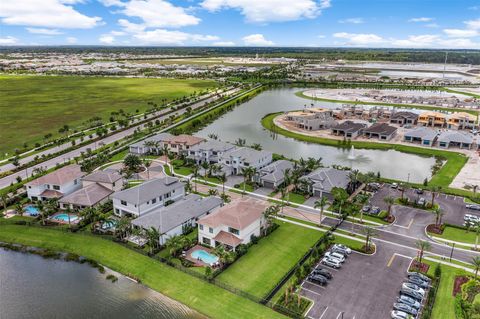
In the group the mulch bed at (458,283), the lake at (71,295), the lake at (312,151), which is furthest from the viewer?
the lake at (312,151)

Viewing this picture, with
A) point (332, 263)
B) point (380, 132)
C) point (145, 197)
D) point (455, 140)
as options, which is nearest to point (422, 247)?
point (332, 263)

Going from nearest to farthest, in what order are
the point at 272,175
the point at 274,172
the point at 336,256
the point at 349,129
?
the point at 336,256 < the point at 272,175 < the point at 274,172 < the point at 349,129

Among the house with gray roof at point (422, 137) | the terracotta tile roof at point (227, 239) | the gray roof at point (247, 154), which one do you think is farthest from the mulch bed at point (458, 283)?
the house with gray roof at point (422, 137)

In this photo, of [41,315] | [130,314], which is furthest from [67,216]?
[130,314]

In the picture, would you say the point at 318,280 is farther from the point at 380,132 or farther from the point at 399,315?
the point at 380,132

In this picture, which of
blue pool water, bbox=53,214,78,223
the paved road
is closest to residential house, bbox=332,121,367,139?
the paved road

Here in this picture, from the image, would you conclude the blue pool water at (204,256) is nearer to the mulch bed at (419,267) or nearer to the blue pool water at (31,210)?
the mulch bed at (419,267)
